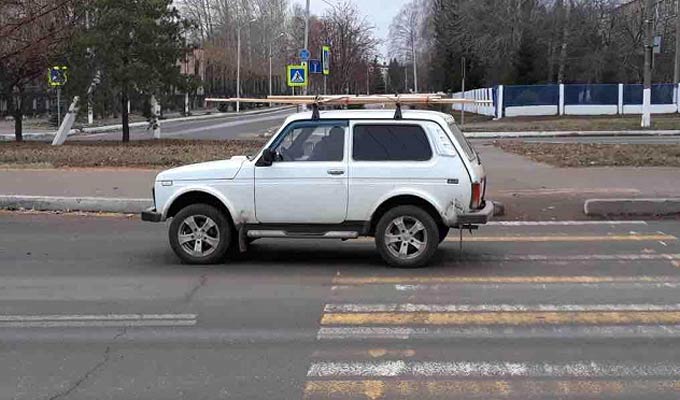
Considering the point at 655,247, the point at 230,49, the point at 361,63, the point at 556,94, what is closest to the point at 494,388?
the point at 655,247

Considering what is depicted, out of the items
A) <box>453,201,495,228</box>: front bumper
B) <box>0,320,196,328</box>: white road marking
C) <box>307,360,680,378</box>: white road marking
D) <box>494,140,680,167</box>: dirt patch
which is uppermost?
<box>494,140,680,167</box>: dirt patch

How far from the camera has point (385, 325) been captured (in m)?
5.88

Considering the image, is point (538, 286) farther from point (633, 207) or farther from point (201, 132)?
point (201, 132)

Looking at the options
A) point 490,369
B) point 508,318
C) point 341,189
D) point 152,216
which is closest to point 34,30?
point 152,216

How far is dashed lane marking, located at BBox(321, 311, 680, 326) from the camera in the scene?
5934 millimetres

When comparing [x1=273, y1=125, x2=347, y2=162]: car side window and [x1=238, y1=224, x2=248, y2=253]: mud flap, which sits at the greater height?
[x1=273, y1=125, x2=347, y2=162]: car side window

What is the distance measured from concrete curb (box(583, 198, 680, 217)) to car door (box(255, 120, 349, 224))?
5.41m

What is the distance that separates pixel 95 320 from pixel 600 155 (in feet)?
52.3

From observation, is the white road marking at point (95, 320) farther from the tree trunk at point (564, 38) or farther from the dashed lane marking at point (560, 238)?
the tree trunk at point (564, 38)

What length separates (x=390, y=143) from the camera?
8.13 meters

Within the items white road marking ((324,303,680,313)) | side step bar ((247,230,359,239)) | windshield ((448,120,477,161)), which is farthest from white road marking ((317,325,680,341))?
windshield ((448,120,477,161))

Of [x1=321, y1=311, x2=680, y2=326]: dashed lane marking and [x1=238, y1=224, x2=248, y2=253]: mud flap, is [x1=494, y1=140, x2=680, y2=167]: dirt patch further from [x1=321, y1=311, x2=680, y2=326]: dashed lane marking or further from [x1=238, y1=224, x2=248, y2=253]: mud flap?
[x1=321, y1=311, x2=680, y2=326]: dashed lane marking

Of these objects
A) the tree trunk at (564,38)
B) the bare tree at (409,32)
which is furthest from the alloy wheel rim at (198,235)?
the bare tree at (409,32)

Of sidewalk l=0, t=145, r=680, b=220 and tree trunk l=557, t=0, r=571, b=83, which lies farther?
tree trunk l=557, t=0, r=571, b=83
